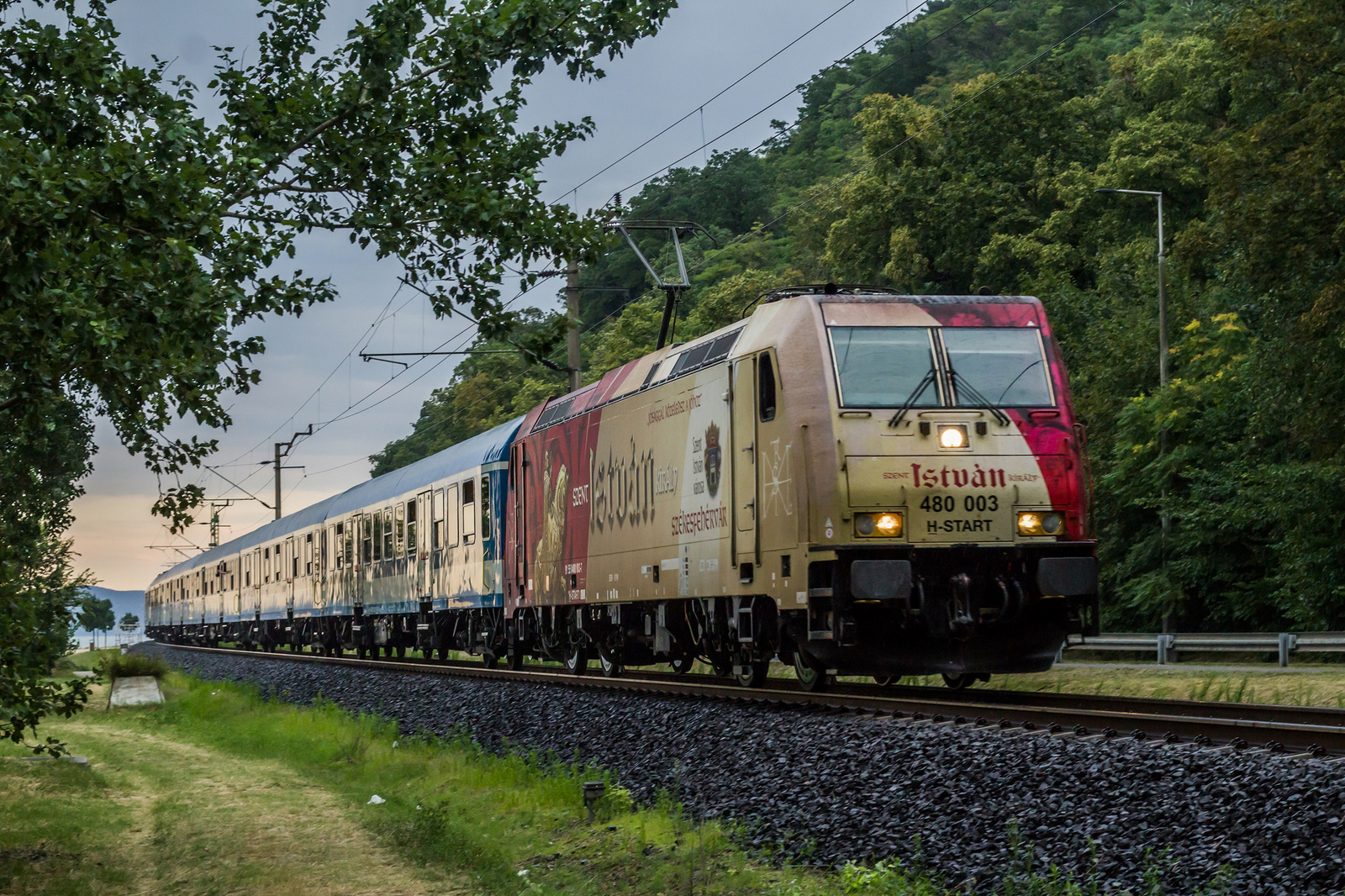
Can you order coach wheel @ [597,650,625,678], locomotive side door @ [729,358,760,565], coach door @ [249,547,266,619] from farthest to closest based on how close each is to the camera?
coach door @ [249,547,266,619] < coach wheel @ [597,650,625,678] < locomotive side door @ [729,358,760,565]

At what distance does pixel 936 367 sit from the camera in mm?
12664

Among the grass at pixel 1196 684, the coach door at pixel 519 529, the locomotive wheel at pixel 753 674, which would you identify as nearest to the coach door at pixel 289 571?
the coach door at pixel 519 529

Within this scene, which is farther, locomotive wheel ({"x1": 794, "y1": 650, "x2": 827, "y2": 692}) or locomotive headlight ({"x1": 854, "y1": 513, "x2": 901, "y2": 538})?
locomotive wheel ({"x1": 794, "y1": 650, "x2": 827, "y2": 692})

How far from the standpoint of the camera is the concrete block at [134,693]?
25.0m

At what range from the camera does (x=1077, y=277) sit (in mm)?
44500

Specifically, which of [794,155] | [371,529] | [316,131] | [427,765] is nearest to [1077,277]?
[371,529]

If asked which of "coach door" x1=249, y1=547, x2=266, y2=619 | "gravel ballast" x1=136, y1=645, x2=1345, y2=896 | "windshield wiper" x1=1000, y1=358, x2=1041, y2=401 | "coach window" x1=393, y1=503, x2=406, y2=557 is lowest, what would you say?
"gravel ballast" x1=136, y1=645, x2=1345, y2=896

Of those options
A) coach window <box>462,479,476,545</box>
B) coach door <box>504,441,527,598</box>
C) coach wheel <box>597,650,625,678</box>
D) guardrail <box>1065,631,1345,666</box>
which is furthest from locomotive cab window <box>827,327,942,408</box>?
coach window <box>462,479,476,545</box>

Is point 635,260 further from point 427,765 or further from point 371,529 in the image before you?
point 427,765

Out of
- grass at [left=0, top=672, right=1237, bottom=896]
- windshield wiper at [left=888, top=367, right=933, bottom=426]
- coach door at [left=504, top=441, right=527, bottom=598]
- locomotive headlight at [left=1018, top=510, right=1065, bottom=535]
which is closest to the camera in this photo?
grass at [left=0, top=672, right=1237, bottom=896]

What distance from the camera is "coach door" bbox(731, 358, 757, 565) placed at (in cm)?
1331

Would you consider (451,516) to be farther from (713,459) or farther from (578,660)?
(713,459)

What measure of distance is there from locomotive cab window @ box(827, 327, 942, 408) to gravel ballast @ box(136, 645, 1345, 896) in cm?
281

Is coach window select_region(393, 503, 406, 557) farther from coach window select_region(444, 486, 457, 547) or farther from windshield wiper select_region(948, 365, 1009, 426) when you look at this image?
windshield wiper select_region(948, 365, 1009, 426)
